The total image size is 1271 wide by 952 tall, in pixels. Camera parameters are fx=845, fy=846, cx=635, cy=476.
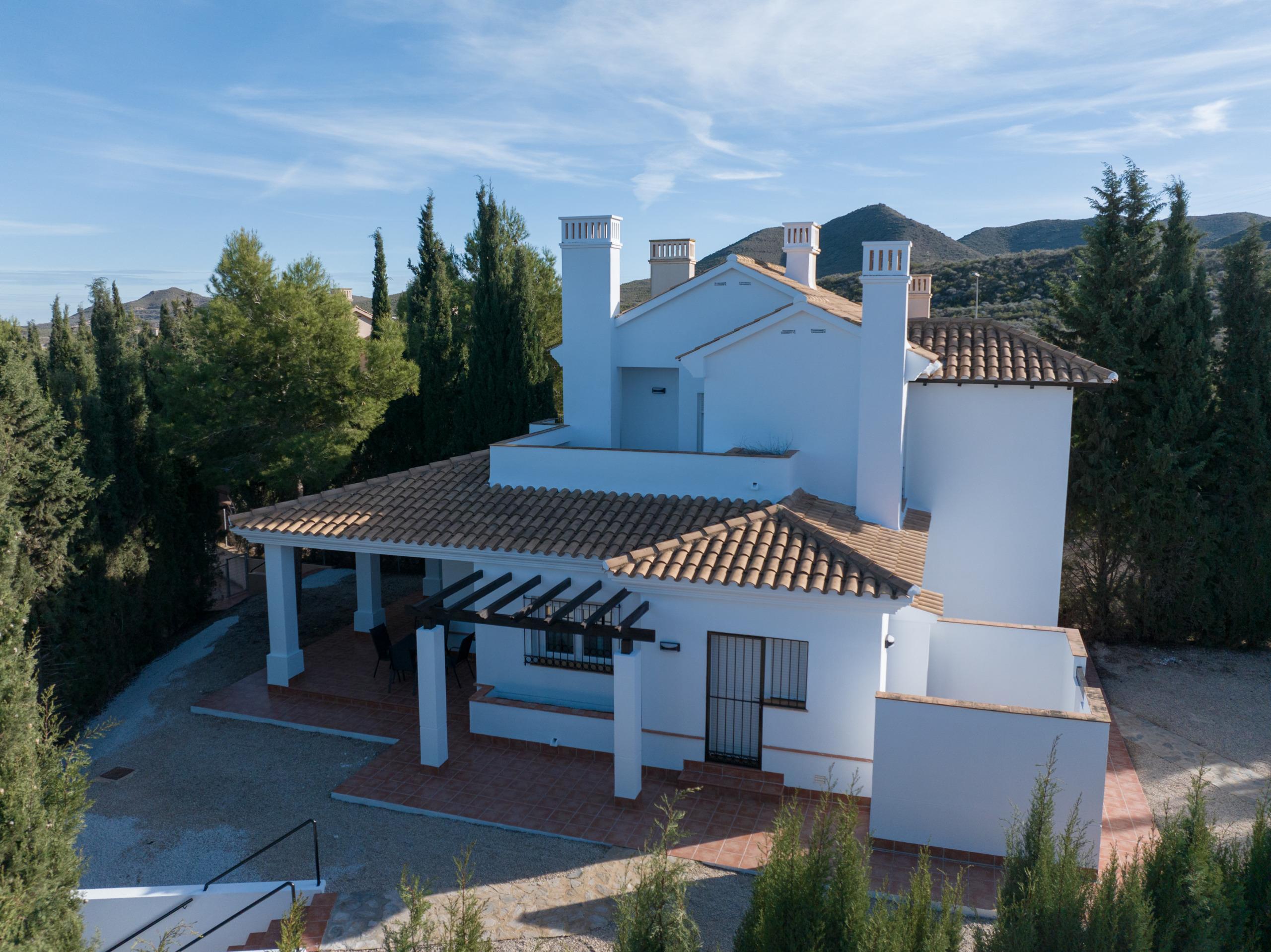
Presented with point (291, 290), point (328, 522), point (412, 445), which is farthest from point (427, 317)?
point (328, 522)

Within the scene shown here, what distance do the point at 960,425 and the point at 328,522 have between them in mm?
11778

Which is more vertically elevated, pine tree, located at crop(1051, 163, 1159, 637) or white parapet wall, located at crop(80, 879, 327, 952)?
pine tree, located at crop(1051, 163, 1159, 637)

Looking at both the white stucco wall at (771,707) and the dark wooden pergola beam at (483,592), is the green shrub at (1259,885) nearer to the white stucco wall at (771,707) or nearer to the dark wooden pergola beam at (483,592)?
the white stucco wall at (771,707)

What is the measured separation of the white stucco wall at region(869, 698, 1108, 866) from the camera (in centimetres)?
1005

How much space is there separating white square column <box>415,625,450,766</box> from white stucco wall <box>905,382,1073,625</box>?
30.7ft

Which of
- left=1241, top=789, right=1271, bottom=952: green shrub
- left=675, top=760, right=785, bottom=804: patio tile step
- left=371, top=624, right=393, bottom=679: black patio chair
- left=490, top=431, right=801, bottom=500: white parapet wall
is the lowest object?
left=675, top=760, right=785, bottom=804: patio tile step

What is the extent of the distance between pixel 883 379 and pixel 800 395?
201 cm

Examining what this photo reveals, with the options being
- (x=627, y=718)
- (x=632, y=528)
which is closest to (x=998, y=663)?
(x=632, y=528)

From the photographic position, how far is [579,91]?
20516 mm

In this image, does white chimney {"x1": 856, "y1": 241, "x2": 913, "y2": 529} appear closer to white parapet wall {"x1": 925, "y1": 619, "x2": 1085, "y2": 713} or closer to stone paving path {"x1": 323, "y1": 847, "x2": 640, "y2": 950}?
white parapet wall {"x1": 925, "y1": 619, "x2": 1085, "y2": 713}

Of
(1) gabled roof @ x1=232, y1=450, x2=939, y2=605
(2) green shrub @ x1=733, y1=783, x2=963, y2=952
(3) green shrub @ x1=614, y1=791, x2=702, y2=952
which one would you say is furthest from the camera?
(1) gabled roof @ x1=232, y1=450, x2=939, y2=605

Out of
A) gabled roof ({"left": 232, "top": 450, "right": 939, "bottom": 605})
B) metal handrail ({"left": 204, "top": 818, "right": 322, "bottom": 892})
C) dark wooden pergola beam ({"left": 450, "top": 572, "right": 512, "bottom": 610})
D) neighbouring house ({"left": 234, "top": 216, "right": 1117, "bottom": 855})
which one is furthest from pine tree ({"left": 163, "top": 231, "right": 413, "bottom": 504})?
metal handrail ({"left": 204, "top": 818, "right": 322, "bottom": 892})

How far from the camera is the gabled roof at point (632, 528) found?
11836 mm

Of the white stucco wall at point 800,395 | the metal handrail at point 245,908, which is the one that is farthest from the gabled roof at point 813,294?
the metal handrail at point 245,908
